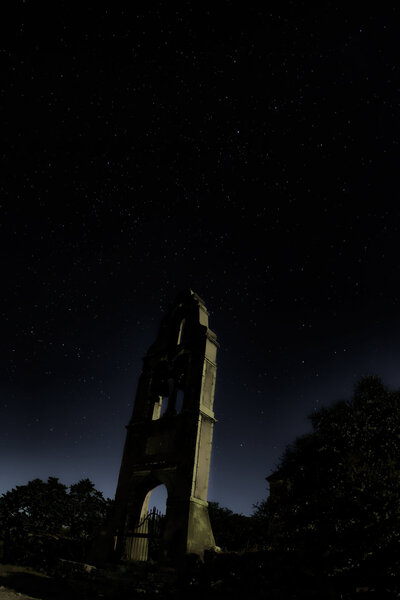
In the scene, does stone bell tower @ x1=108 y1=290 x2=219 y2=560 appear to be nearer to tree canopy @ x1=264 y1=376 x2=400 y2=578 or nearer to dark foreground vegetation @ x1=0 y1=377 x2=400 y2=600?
dark foreground vegetation @ x1=0 y1=377 x2=400 y2=600

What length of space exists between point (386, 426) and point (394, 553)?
206 inches

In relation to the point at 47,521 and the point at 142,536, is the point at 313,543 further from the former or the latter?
the point at 47,521

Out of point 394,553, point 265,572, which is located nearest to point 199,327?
point 265,572

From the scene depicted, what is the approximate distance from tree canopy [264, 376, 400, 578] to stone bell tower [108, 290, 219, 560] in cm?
334

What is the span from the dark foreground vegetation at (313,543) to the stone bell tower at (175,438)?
1.48m

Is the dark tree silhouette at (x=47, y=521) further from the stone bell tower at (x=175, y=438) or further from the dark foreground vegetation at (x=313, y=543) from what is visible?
the stone bell tower at (x=175, y=438)

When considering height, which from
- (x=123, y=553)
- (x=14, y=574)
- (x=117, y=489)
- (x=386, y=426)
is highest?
(x=386, y=426)

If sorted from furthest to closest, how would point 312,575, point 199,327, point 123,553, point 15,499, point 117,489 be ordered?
1. point 15,499
2. point 199,327
3. point 117,489
4. point 123,553
5. point 312,575

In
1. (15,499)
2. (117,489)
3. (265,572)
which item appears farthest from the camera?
(15,499)

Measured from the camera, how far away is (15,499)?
82.3ft

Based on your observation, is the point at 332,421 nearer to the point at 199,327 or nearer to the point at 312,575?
the point at 312,575

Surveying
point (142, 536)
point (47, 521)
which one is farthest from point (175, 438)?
point (47, 521)

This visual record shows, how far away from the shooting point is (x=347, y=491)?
1164 cm

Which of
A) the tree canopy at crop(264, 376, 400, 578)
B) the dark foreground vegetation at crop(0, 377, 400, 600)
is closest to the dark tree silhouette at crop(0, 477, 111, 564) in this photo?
the dark foreground vegetation at crop(0, 377, 400, 600)
